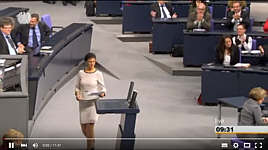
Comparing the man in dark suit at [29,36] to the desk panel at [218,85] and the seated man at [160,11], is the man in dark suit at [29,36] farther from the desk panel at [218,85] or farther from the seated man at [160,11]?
the seated man at [160,11]

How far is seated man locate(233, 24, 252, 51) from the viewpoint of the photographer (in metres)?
12.1

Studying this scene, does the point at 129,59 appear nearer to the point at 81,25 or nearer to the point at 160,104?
the point at 81,25

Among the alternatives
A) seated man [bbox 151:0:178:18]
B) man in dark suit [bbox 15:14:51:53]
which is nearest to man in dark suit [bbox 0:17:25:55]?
man in dark suit [bbox 15:14:51:53]

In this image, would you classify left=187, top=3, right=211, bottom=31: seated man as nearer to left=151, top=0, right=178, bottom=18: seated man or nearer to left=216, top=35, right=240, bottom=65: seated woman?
left=151, top=0, right=178, bottom=18: seated man

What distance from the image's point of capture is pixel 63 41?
12273 millimetres

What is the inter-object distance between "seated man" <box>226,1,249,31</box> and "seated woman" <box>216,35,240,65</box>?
2798 mm

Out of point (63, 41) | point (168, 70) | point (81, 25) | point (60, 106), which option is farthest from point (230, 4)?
point (60, 106)

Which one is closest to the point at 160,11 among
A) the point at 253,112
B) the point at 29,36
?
the point at 29,36

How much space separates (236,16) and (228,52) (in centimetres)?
298

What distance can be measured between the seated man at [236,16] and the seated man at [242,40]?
1.71m

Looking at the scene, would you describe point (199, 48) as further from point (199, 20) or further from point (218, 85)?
point (218, 85)

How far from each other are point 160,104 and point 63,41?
2296 millimetres

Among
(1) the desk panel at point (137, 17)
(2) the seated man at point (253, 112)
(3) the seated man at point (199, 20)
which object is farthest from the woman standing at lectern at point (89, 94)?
(1) the desk panel at point (137, 17)

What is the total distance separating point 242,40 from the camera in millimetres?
12242
